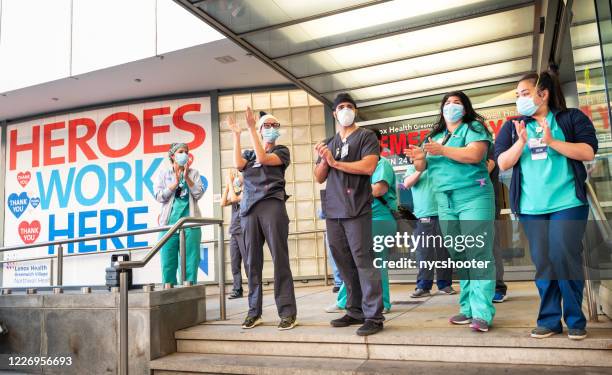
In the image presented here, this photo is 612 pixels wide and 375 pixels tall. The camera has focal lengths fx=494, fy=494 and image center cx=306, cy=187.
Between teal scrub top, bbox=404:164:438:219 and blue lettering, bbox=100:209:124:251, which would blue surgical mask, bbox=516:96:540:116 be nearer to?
teal scrub top, bbox=404:164:438:219

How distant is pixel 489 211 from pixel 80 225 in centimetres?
948

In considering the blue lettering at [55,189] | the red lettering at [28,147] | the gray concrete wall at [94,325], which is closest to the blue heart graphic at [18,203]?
the blue lettering at [55,189]

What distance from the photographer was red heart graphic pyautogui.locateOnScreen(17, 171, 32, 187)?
11.2 metres

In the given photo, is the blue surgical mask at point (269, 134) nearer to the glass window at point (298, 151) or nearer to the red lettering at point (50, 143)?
the glass window at point (298, 151)

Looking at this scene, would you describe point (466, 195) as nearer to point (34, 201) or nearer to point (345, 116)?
point (345, 116)

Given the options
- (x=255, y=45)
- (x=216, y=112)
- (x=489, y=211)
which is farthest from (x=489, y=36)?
(x=216, y=112)

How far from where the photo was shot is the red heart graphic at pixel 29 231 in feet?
35.7

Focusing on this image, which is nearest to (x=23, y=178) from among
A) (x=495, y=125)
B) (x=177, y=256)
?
(x=177, y=256)

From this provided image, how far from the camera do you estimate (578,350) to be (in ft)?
9.39

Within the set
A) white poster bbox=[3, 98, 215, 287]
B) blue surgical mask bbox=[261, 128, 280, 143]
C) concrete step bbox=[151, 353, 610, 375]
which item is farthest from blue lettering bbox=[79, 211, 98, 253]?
blue surgical mask bbox=[261, 128, 280, 143]

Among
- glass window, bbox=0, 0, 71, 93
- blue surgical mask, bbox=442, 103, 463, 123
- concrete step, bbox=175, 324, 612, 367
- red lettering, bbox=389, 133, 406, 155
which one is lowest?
concrete step, bbox=175, 324, 612, 367

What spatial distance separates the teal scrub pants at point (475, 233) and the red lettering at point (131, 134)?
845 cm

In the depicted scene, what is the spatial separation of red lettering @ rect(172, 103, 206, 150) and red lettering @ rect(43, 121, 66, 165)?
112 inches

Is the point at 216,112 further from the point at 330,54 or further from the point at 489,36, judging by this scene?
the point at 489,36
